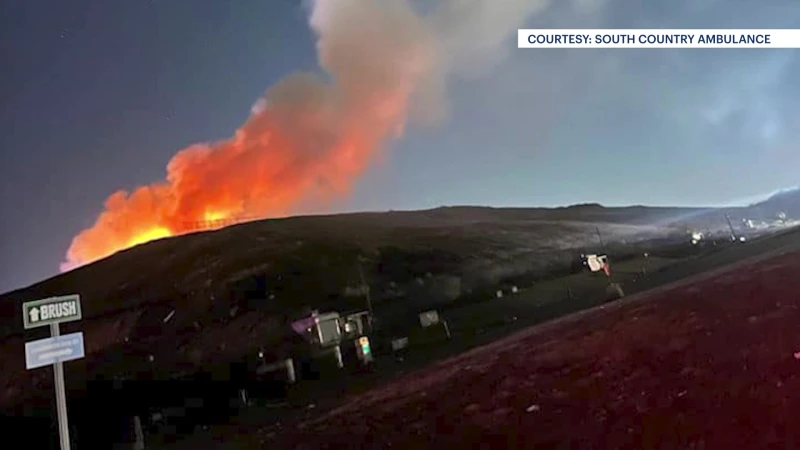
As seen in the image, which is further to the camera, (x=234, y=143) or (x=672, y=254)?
(x=672, y=254)

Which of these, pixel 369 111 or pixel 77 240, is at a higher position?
pixel 369 111

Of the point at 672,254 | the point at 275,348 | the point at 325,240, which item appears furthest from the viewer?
the point at 672,254

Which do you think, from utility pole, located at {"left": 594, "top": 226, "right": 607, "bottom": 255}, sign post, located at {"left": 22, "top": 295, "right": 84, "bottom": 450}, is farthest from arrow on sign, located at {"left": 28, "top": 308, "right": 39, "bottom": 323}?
utility pole, located at {"left": 594, "top": 226, "right": 607, "bottom": 255}

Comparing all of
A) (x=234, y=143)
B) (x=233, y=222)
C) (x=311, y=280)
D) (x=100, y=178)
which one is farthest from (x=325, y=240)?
(x=100, y=178)

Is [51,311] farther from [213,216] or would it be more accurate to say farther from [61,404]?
[213,216]

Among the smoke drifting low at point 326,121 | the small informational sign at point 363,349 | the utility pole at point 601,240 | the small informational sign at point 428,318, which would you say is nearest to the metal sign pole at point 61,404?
the smoke drifting low at point 326,121

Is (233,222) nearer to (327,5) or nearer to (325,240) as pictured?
(325,240)
